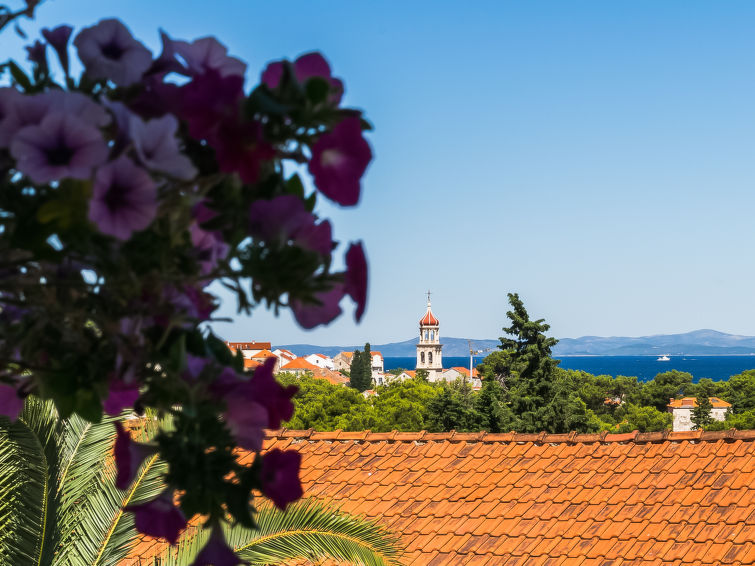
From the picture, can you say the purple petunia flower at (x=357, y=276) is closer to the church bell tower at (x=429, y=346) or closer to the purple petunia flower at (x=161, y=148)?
the purple petunia flower at (x=161, y=148)

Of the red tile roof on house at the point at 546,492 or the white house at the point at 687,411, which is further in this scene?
the white house at the point at 687,411

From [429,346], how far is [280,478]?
144391 millimetres

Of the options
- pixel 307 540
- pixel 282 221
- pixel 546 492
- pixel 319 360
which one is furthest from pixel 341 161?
pixel 319 360

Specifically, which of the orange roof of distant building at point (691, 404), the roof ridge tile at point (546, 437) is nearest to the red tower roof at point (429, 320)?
the orange roof of distant building at point (691, 404)

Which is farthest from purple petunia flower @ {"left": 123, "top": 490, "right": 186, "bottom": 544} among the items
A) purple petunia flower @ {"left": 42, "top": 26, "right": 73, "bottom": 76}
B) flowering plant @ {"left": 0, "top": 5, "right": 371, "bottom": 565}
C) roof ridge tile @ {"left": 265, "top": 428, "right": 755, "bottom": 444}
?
roof ridge tile @ {"left": 265, "top": 428, "right": 755, "bottom": 444}

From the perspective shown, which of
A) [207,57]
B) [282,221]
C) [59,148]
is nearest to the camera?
[59,148]

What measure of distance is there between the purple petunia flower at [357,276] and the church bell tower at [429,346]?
14222 centimetres

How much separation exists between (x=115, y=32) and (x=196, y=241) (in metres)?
0.33

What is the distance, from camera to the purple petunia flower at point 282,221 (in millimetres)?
983

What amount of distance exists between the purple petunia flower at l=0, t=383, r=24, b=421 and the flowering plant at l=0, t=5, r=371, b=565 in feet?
0.60

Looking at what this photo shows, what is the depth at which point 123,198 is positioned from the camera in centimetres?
89

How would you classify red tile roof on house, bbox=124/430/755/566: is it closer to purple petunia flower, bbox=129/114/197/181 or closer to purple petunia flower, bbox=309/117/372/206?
purple petunia flower, bbox=309/117/372/206

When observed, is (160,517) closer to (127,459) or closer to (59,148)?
(127,459)

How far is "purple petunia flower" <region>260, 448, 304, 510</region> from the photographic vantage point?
104 centimetres
